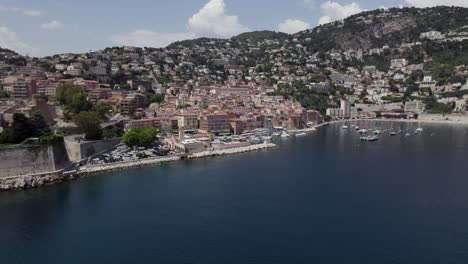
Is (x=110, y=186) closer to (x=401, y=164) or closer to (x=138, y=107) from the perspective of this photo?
(x=401, y=164)

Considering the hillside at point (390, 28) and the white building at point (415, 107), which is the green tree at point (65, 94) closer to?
the white building at point (415, 107)

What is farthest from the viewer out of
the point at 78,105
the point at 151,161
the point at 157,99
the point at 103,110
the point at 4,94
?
the point at 157,99

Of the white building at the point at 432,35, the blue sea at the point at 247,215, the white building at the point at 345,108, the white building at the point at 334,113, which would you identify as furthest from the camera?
the white building at the point at 432,35

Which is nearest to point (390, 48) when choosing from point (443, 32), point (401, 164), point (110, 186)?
point (443, 32)

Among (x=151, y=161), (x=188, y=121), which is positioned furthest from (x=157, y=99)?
(x=151, y=161)

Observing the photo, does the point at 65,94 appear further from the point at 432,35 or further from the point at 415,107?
the point at 432,35

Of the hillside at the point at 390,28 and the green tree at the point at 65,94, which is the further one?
the hillside at the point at 390,28

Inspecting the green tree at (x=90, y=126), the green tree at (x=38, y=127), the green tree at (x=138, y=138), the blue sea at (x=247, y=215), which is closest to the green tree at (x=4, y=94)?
the green tree at (x=90, y=126)

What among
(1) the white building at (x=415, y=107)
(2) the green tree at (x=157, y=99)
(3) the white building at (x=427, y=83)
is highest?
(3) the white building at (x=427, y=83)

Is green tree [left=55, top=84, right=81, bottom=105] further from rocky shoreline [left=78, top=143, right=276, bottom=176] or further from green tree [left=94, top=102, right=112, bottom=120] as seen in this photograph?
rocky shoreline [left=78, top=143, right=276, bottom=176]

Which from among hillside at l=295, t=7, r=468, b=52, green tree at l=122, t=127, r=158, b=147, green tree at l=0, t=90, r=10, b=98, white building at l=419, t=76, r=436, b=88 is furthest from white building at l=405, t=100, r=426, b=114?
green tree at l=0, t=90, r=10, b=98
